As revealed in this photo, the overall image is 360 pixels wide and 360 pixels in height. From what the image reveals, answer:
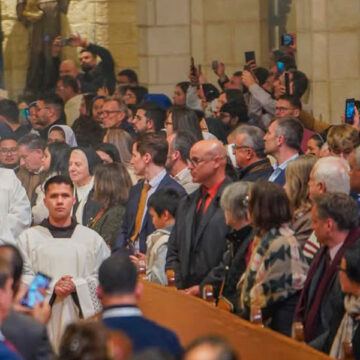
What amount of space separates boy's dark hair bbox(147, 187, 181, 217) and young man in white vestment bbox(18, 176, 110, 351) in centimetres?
55

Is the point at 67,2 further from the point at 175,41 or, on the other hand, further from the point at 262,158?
the point at 262,158

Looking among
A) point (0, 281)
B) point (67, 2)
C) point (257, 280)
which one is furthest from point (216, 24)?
point (0, 281)

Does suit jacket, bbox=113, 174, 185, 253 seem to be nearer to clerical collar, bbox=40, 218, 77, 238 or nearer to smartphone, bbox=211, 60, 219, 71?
clerical collar, bbox=40, 218, 77, 238

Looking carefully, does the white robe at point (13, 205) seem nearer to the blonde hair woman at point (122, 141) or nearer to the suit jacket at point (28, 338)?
the blonde hair woman at point (122, 141)

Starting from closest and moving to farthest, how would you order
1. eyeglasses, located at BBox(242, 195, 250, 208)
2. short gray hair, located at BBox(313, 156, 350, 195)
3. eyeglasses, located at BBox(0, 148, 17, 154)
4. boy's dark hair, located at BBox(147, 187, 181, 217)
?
1. eyeglasses, located at BBox(242, 195, 250, 208)
2. short gray hair, located at BBox(313, 156, 350, 195)
3. boy's dark hair, located at BBox(147, 187, 181, 217)
4. eyeglasses, located at BBox(0, 148, 17, 154)

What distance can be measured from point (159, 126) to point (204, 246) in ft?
16.7

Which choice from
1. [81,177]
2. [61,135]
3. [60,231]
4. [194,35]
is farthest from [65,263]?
[194,35]

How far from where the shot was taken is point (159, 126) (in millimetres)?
14844

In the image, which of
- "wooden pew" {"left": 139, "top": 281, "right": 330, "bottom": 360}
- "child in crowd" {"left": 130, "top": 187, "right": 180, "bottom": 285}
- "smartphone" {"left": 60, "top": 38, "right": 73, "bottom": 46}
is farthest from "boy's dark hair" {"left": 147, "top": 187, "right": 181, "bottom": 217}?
"smartphone" {"left": 60, "top": 38, "right": 73, "bottom": 46}

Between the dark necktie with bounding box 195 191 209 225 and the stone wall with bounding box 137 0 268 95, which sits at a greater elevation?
the stone wall with bounding box 137 0 268 95

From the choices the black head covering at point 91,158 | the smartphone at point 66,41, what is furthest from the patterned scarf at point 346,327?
the smartphone at point 66,41

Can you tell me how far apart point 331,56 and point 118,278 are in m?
10.3

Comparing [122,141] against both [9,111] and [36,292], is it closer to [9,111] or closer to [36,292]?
[9,111]

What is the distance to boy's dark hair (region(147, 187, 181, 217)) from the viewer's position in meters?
10.4
